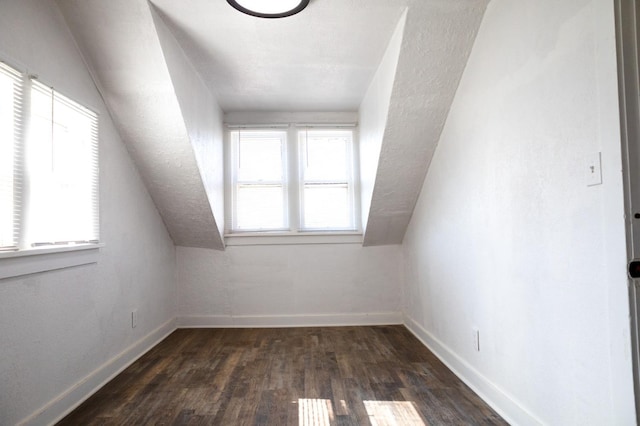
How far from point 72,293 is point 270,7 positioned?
2.06 meters

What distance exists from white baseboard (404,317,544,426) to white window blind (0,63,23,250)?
8.73ft

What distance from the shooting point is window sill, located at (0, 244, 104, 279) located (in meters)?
1.79

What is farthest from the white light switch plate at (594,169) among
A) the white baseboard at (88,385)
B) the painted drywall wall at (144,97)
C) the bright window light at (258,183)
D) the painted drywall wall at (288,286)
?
the bright window light at (258,183)

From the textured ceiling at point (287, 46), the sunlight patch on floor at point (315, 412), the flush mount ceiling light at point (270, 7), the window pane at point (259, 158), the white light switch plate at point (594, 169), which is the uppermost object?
the textured ceiling at point (287, 46)

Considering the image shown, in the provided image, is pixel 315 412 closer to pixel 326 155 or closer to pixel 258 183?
pixel 258 183

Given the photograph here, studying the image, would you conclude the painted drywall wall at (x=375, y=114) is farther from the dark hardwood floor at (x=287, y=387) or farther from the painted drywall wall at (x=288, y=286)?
the dark hardwood floor at (x=287, y=387)

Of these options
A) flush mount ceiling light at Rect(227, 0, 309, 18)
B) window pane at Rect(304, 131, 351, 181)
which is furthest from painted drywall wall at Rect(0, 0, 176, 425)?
window pane at Rect(304, 131, 351, 181)

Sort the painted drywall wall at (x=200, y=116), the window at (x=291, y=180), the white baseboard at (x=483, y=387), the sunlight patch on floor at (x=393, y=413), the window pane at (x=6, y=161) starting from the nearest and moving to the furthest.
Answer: the window pane at (x=6, y=161) → the white baseboard at (x=483, y=387) → the sunlight patch on floor at (x=393, y=413) → the painted drywall wall at (x=200, y=116) → the window at (x=291, y=180)

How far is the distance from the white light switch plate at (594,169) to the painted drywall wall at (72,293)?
2.58m

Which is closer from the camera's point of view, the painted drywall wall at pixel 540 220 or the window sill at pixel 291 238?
the painted drywall wall at pixel 540 220

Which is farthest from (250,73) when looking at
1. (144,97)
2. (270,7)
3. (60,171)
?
(60,171)

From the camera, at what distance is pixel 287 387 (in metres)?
2.57

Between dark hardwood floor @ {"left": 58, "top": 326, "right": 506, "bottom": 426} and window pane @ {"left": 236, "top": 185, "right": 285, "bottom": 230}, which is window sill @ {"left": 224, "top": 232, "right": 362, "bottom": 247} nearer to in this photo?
window pane @ {"left": 236, "top": 185, "right": 285, "bottom": 230}

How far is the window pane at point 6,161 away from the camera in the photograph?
5.83 feet
